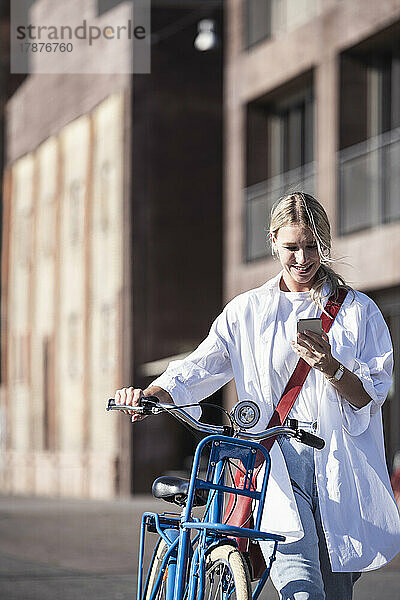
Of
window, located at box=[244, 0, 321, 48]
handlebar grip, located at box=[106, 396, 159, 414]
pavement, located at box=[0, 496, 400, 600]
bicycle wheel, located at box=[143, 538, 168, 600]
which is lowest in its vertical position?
pavement, located at box=[0, 496, 400, 600]

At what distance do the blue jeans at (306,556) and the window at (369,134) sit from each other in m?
15.9

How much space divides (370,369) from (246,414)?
1.42 ft

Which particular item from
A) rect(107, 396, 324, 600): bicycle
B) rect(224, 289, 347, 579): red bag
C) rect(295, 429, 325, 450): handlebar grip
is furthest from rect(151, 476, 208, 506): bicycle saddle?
rect(295, 429, 325, 450): handlebar grip

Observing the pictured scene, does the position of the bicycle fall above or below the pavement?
above

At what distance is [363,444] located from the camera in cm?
482

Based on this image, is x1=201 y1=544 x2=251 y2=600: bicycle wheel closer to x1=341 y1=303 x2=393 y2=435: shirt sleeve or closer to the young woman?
the young woman

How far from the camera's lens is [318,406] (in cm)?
484

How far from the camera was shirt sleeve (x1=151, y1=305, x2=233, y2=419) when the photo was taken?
5.07 metres

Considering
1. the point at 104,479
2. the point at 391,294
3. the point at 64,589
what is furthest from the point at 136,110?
the point at 64,589

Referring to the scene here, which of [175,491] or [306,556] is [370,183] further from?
[306,556]

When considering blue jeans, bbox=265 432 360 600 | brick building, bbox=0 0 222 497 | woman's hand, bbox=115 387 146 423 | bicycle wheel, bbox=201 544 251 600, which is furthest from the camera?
brick building, bbox=0 0 222 497

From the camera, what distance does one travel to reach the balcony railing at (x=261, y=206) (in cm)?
2406

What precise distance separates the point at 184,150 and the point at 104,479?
677 cm

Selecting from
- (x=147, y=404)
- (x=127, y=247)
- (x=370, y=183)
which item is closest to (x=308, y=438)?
(x=147, y=404)
